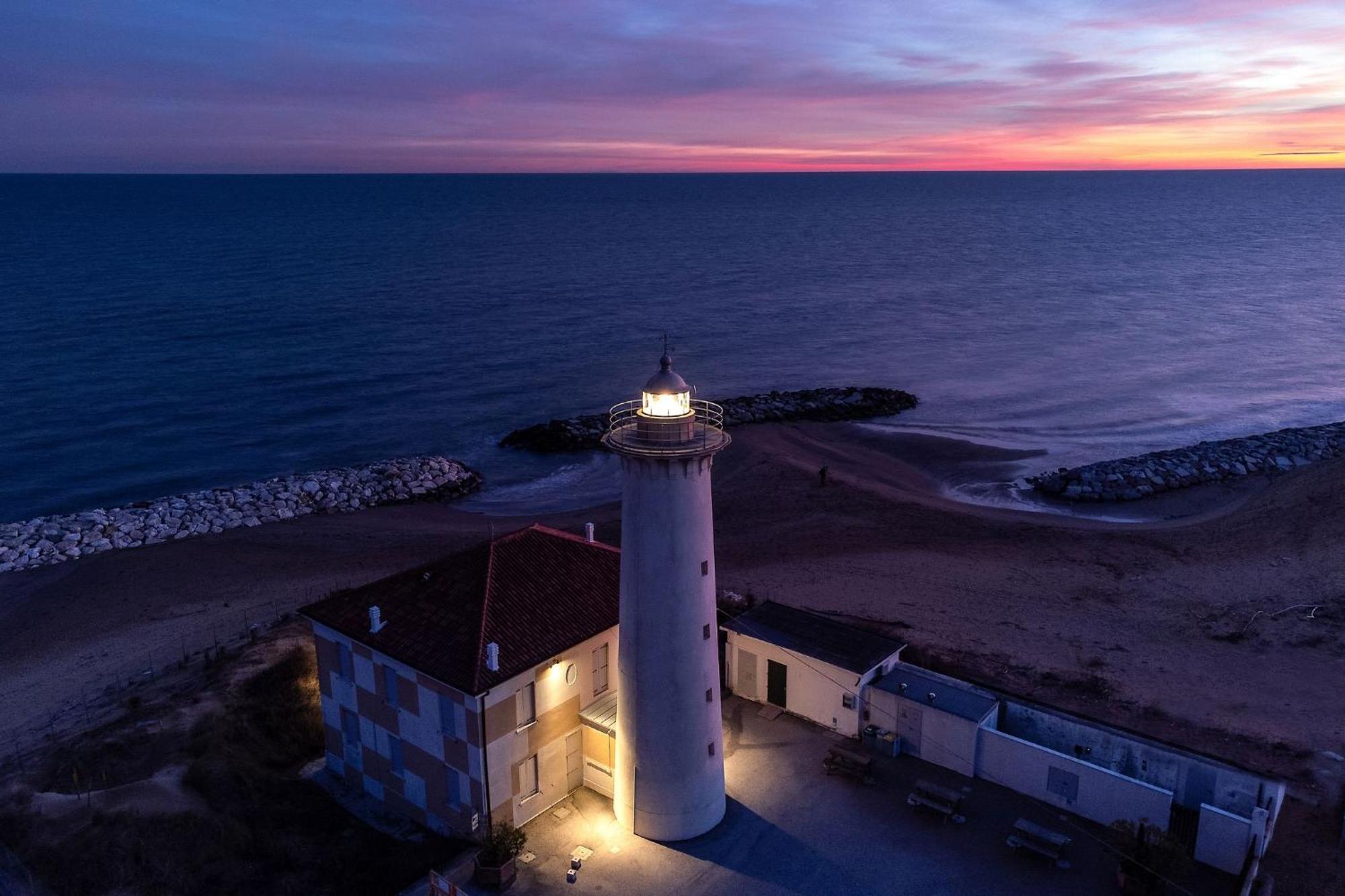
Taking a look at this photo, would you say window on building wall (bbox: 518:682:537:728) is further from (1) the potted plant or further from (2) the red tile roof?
(1) the potted plant

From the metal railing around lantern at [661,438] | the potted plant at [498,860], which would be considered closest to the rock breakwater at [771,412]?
the potted plant at [498,860]

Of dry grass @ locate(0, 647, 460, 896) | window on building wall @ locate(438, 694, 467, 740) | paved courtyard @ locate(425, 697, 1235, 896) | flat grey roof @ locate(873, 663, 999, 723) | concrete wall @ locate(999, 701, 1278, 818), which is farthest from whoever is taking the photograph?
flat grey roof @ locate(873, 663, 999, 723)

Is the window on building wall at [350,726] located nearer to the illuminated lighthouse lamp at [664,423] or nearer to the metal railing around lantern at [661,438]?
the metal railing around lantern at [661,438]

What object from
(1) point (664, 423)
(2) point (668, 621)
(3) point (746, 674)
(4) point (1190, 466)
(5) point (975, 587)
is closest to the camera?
(1) point (664, 423)

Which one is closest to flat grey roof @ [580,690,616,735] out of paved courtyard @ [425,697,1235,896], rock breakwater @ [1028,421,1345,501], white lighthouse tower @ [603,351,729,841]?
white lighthouse tower @ [603,351,729,841]

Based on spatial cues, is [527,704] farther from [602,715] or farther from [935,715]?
[935,715]

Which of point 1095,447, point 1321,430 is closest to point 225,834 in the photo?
point 1095,447

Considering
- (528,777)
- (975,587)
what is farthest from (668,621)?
(975,587)
